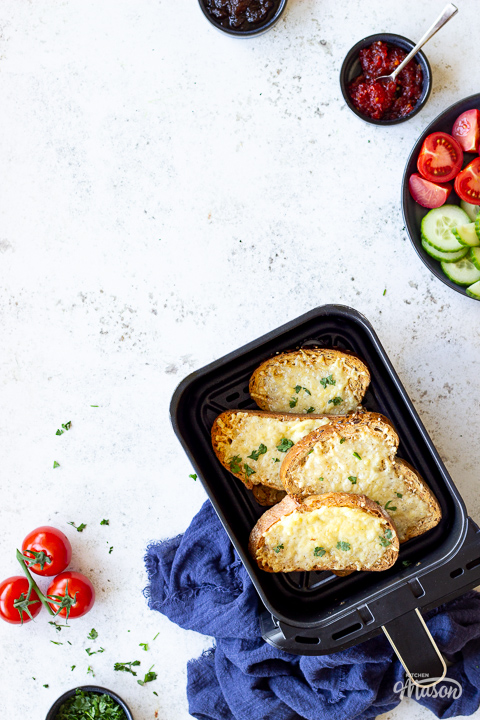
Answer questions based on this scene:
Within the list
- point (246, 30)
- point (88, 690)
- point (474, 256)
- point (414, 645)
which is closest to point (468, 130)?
point (474, 256)

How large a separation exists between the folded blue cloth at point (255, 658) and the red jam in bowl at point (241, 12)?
184cm

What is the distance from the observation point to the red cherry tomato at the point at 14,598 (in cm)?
235

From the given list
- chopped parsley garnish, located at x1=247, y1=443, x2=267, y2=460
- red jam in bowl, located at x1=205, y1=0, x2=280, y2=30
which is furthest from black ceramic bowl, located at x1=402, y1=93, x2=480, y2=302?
chopped parsley garnish, located at x1=247, y1=443, x2=267, y2=460

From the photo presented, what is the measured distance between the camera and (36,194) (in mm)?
Answer: 2465

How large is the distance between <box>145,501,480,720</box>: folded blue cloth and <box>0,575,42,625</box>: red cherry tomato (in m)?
0.46

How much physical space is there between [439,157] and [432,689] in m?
1.97

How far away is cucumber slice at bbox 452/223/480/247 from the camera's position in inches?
84.7

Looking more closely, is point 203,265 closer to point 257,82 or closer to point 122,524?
point 257,82

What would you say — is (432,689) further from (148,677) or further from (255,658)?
(148,677)

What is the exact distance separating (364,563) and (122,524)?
38.8 inches

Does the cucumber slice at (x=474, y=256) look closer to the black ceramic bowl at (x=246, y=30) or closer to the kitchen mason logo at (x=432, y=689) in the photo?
the black ceramic bowl at (x=246, y=30)

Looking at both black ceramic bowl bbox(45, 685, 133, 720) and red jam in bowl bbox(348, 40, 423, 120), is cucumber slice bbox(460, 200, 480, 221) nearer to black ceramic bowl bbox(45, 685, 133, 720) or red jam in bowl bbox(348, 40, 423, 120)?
red jam in bowl bbox(348, 40, 423, 120)

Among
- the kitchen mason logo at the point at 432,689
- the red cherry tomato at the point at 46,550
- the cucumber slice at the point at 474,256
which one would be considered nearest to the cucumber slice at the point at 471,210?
the cucumber slice at the point at 474,256

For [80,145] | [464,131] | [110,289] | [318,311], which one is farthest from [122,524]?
[464,131]
